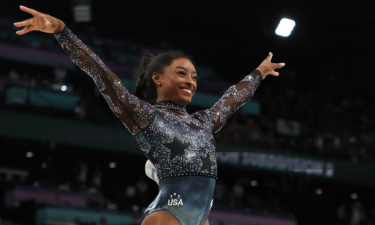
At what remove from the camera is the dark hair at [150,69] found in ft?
10.2

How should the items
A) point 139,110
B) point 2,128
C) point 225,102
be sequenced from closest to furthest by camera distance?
point 139,110 → point 225,102 → point 2,128

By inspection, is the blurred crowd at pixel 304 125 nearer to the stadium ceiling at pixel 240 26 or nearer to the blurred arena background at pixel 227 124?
the blurred arena background at pixel 227 124

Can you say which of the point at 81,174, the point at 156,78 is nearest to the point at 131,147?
the point at 81,174

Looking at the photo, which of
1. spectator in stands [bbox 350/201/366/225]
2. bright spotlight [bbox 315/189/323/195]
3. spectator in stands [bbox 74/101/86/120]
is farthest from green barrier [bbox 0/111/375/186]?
bright spotlight [bbox 315/189/323/195]

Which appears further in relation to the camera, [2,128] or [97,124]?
[97,124]

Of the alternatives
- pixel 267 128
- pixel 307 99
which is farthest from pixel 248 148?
pixel 307 99

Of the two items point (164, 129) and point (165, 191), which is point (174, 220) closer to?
point (165, 191)

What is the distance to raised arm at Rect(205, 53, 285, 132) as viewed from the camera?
3176 millimetres

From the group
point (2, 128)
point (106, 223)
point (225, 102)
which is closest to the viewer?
point (225, 102)

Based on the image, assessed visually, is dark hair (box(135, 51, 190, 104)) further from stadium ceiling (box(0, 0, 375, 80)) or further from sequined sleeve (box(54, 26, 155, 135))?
stadium ceiling (box(0, 0, 375, 80))

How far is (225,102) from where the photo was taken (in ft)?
10.8

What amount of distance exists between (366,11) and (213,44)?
17.8ft

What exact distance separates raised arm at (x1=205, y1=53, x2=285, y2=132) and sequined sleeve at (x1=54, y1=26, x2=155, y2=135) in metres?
0.52

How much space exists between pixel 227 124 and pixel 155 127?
10.8m
